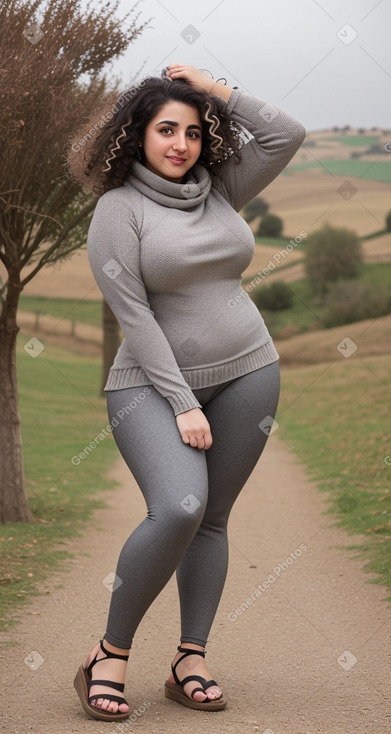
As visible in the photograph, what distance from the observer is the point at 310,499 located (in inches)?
328

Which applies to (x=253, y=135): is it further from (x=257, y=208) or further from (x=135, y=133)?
(x=257, y=208)

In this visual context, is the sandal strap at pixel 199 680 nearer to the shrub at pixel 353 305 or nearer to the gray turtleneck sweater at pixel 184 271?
the gray turtleneck sweater at pixel 184 271

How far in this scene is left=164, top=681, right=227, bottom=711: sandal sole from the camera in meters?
3.05

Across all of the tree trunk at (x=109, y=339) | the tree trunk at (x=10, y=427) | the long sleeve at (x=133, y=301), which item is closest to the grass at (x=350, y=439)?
the tree trunk at (x=10, y=427)

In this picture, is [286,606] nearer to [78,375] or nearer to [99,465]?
[99,465]

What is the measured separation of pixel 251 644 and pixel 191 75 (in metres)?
2.48

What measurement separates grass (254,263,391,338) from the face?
24.6m

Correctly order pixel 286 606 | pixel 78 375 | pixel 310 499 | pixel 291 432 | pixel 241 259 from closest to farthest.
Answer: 1. pixel 241 259
2. pixel 286 606
3. pixel 310 499
4. pixel 291 432
5. pixel 78 375

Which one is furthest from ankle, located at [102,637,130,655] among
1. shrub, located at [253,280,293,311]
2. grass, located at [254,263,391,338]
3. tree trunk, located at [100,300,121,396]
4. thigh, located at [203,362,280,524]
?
shrub, located at [253,280,293,311]

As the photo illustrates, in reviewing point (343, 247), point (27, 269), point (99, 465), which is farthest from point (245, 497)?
point (343, 247)

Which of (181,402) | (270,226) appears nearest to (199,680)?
(181,402)

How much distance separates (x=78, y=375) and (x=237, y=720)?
1855 cm

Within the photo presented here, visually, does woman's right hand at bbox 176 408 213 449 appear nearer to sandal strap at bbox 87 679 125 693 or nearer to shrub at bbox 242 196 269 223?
sandal strap at bbox 87 679 125 693

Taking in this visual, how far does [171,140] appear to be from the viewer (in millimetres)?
3002
